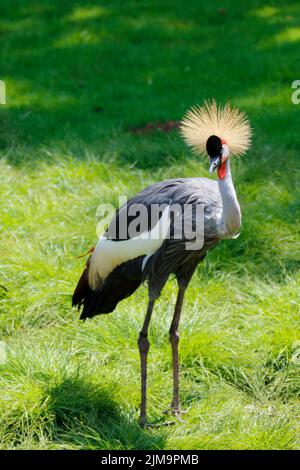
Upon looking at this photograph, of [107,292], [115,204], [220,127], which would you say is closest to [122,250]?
[107,292]

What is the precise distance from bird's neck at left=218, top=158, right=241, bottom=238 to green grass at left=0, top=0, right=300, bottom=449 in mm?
927

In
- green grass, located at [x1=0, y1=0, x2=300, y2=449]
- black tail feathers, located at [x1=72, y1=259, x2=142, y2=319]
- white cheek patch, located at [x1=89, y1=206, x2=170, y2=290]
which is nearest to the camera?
white cheek patch, located at [x1=89, y1=206, x2=170, y2=290]

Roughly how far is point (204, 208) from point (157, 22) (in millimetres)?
6173

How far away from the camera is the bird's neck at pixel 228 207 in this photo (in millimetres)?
3508

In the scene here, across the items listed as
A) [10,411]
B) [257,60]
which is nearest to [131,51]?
[257,60]

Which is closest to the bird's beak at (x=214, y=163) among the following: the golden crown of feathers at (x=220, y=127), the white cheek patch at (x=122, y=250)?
the golden crown of feathers at (x=220, y=127)

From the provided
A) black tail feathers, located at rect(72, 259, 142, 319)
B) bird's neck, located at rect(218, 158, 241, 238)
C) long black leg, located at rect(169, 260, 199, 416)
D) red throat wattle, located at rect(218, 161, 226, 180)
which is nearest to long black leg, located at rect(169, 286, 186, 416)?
long black leg, located at rect(169, 260, 199, 416)

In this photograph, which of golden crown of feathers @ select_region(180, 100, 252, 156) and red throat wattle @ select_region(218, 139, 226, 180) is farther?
golden crown of feathers @ select_region(180, 100, 252, 156)

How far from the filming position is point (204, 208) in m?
3.61

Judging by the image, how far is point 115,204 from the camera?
18.7 ft

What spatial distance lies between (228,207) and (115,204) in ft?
7.47

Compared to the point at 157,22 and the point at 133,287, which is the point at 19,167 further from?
the point at 157,22

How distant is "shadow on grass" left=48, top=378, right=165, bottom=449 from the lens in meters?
3.57

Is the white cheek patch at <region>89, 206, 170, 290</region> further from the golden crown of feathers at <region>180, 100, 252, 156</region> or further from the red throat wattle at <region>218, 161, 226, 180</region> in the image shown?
the golden crown of feathers at <region>180, 100, 252, 156</region>
